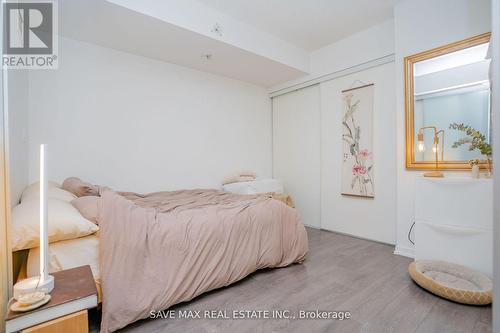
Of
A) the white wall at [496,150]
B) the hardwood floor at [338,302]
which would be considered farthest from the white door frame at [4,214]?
the white wall at [496,150]

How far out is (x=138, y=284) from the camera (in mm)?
1527

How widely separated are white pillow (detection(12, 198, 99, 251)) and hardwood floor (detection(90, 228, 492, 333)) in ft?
2.06

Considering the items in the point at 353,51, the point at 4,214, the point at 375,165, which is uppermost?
the point at 353,51

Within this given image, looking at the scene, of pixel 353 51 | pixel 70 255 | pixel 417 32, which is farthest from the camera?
pixel 353 51

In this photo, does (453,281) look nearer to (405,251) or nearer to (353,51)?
(405,251)

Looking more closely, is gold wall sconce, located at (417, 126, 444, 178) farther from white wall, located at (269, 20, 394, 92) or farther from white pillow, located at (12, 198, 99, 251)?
white pillow, located at (12, 198, 99, 251)

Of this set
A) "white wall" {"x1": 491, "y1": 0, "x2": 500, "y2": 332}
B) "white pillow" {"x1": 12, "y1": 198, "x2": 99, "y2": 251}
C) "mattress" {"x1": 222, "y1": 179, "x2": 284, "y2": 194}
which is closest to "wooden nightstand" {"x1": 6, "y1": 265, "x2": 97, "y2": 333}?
"white pillow" {"x1": 12, "y1": 198, "x2": 99, "y2": 251}

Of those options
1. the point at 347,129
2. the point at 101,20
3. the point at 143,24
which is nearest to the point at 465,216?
the point at 347,129

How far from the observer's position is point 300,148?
13.4ft

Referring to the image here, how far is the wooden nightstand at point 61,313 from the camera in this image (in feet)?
2.89

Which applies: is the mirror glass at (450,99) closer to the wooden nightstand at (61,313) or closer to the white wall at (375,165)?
the white wall at (375,165)

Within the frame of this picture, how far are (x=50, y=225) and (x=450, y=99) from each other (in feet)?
11.1

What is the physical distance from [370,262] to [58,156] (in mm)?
3454

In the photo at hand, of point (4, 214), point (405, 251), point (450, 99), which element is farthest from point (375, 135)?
point (4, 214)
